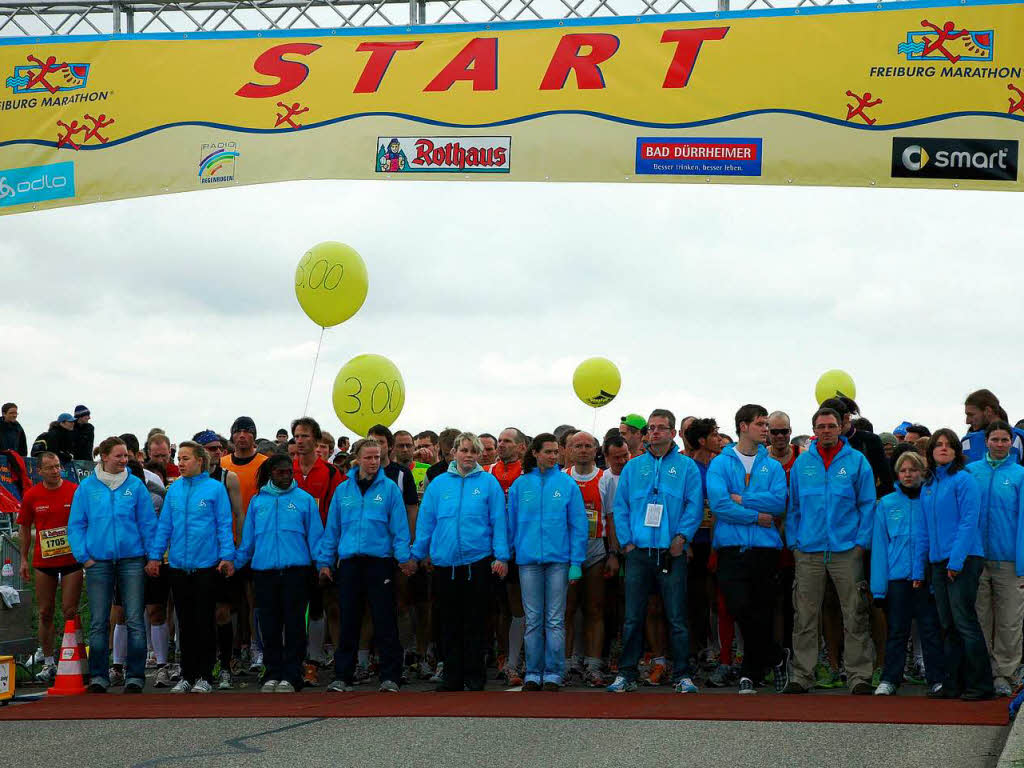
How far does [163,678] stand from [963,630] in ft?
19.2

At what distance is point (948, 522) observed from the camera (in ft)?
27.6

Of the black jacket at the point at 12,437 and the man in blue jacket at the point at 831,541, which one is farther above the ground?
the black jacket at the point at 12,437

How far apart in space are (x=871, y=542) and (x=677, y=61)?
4820 millimetres

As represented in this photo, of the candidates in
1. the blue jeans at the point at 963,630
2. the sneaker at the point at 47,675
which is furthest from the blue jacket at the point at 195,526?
the blue jeans at the point at 963,630

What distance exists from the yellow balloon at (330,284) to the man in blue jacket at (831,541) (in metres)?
6.00

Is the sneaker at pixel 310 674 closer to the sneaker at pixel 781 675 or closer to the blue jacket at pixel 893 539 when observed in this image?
the sneaker at pixel 781 675

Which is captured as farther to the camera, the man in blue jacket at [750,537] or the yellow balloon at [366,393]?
the yellow balloon at [366,393]

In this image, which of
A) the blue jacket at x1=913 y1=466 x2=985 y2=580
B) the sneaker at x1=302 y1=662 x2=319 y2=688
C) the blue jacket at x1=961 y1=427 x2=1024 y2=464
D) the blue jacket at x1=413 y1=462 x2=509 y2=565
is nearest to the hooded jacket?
the blue jacket at x1=413 y1=462 x2=509 y2=565

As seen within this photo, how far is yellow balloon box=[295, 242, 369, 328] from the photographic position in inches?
529

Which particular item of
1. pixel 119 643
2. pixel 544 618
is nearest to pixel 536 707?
pixel 544 618

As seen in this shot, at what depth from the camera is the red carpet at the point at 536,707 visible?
7.50 meters

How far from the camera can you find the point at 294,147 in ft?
40.1

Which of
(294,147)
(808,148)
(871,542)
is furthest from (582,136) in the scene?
(871,542)

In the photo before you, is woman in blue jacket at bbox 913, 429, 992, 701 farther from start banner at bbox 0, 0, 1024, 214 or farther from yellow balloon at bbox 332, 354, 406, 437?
yellow balloon at bbox 332, 354, 406, 437
